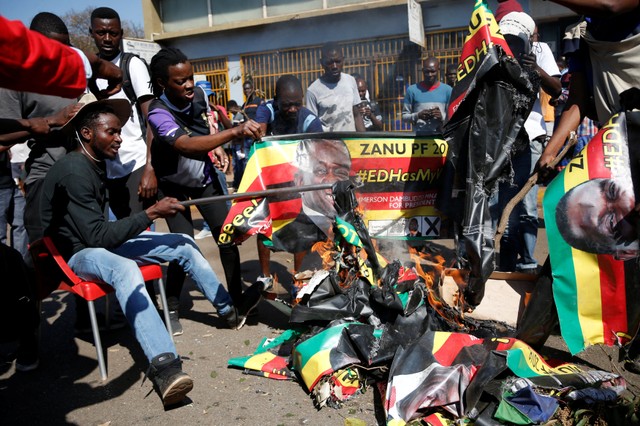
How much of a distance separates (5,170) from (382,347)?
3.42m

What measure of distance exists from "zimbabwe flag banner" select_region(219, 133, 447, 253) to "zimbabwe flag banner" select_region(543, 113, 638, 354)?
1335 mm

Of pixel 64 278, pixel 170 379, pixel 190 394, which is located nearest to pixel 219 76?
pixel 64 278

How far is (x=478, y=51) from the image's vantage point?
379cm

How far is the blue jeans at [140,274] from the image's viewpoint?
3.46 meters

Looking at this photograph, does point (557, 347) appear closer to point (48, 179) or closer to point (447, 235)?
point (447, 235)

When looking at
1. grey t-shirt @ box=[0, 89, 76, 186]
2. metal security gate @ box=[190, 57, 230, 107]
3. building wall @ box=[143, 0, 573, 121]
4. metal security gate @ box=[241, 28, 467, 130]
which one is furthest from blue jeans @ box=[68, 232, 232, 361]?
metal security gate @ box=[190, 57, 230, 107]

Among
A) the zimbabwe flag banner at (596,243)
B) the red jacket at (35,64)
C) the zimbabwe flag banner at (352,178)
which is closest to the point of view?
the red jacket at (35,64)

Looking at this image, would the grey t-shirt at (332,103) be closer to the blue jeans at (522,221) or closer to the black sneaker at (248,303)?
the blue jeans at (522,221)

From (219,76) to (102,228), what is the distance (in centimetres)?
1502

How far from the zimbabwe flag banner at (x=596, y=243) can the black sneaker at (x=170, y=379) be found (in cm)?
217

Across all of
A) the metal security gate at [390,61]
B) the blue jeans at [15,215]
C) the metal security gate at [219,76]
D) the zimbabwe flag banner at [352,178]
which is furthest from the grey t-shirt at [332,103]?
the metal security gate at [219,76]

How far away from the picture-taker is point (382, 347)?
3271 mm

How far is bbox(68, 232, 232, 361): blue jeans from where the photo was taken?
136 inches

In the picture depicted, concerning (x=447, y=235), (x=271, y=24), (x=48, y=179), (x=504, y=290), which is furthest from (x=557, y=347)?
(x=271, y=24)
